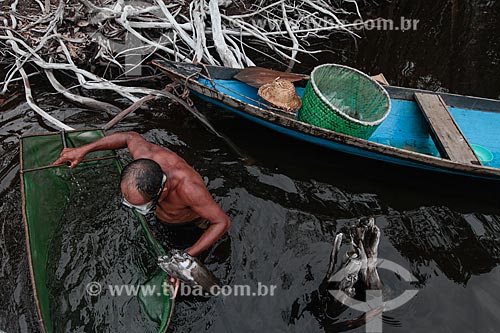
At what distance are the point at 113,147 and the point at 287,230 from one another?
219 centimetres

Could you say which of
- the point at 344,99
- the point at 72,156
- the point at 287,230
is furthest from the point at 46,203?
the point at 344,99

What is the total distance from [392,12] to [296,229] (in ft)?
26.4

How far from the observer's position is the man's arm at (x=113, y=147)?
148 inches

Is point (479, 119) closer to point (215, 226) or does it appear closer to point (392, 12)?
point (215, 226)

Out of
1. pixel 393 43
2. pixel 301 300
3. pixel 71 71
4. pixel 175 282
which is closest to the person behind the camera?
pixel 175 282

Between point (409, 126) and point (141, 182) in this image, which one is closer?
point (141, 182)

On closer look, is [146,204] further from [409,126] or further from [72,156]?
[409,126]

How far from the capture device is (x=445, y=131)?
17.7 feet

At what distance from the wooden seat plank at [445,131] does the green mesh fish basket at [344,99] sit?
648mm

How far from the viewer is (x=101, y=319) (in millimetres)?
3859

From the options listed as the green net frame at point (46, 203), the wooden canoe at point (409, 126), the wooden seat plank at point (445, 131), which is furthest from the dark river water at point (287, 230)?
the wooden seat plank at point (445, 131)

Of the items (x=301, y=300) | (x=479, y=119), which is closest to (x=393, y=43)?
(x=479, y=119)

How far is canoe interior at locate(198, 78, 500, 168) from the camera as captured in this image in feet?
19.2

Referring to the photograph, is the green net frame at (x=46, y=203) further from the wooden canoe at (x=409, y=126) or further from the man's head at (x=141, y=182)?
the wooden canoe at (x=409, y=126)
